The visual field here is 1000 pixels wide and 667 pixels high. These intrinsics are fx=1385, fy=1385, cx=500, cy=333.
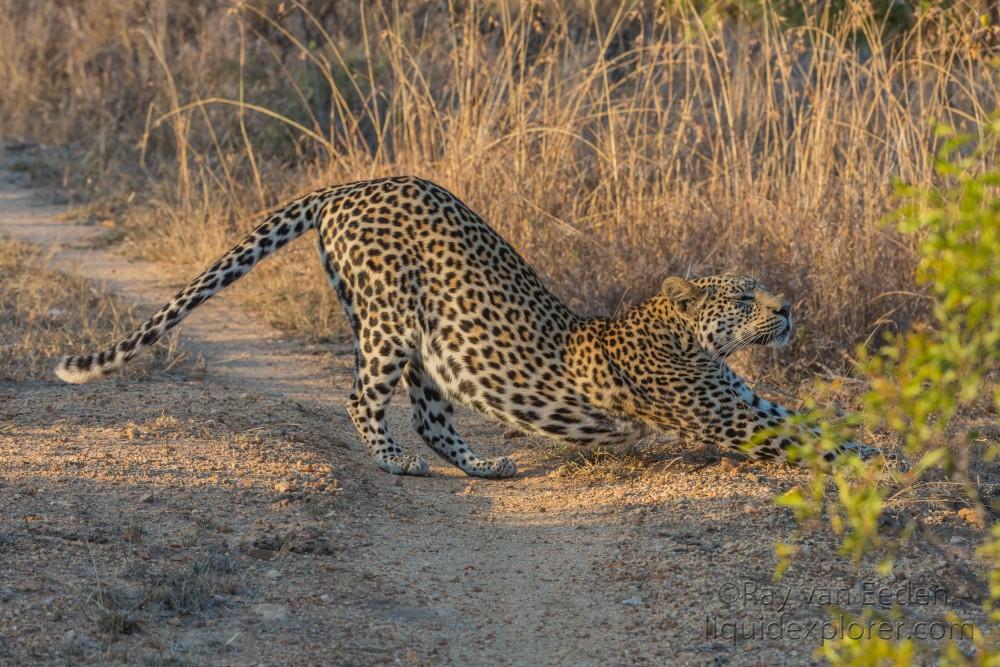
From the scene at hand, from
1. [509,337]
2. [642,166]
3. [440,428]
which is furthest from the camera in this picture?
[642,166]

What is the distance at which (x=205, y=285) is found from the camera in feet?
19.1

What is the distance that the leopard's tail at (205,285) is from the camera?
5.57 meters

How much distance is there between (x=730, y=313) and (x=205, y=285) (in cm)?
221

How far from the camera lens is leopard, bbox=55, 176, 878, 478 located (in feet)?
19.0

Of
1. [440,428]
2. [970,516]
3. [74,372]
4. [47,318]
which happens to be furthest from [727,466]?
[47,318]

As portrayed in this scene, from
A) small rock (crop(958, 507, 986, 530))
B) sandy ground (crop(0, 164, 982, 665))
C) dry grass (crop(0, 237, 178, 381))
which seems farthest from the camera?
dry grass (crop(0, 237, 178, 381))

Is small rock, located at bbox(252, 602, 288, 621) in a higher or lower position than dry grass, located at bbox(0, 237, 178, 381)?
higher

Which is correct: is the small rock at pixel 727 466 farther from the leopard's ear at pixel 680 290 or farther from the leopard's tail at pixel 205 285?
the leopard's tail at pixel 205 285

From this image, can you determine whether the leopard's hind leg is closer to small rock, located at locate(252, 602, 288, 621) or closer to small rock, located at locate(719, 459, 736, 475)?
small rock, located at locate(719, 459, 736, 475)

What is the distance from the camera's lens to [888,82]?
24.3ft

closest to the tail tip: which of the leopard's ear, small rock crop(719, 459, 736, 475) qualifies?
the leopard's ear

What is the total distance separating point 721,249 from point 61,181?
20.3ft

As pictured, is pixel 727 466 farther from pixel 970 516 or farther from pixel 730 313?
pixel 970 516

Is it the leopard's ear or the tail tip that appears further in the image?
the leopard's ear
